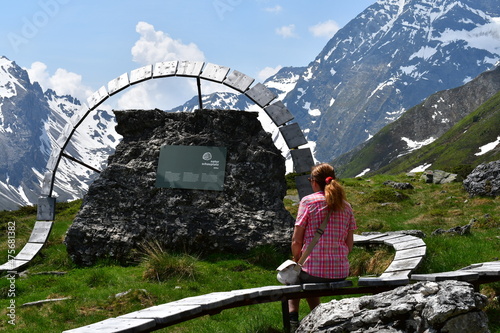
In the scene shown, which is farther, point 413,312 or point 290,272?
point 290,272

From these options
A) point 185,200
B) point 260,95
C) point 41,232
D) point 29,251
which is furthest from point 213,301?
point 41,232

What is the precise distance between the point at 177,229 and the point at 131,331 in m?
9.24

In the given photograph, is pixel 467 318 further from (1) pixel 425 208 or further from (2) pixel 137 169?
(1) pixel 425 208

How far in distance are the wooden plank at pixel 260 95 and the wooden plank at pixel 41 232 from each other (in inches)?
338

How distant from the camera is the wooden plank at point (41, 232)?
16.5 m

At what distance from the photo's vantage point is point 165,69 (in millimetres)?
17094

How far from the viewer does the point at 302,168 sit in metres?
14.9

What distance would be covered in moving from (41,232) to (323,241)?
504 inches

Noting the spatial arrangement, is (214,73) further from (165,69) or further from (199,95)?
(165,69)

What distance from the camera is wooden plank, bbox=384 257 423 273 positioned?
29.9 feet

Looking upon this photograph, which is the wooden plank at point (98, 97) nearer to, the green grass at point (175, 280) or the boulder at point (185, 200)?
the boulder at point (185, 200)

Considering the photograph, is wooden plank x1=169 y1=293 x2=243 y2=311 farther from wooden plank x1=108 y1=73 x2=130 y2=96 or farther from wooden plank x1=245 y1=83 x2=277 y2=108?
wooden plank x1=108 y1=73 x2=130 y2=96

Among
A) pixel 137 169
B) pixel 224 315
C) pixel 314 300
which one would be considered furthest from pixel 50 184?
pixel 314 300

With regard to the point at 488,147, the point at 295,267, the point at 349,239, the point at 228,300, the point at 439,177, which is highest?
the point at 488,147
